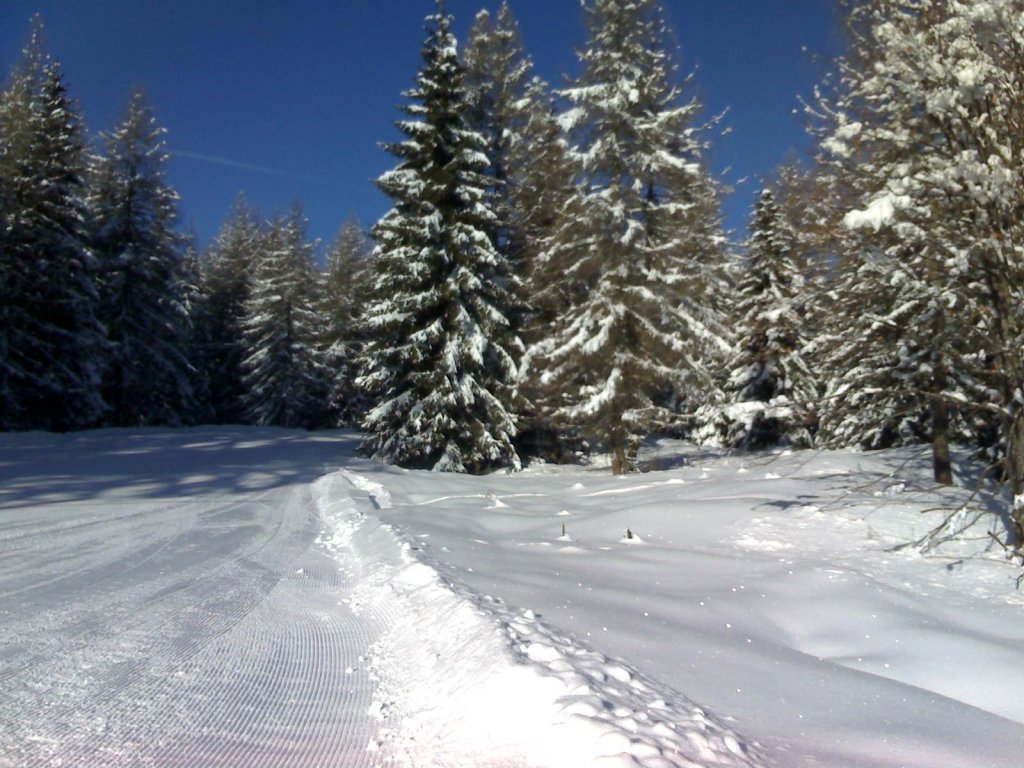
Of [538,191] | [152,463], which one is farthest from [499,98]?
[152,463]

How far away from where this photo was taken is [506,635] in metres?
3.81

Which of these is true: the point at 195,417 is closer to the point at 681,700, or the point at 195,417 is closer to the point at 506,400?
the point at 506,400

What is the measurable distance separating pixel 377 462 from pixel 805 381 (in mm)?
14847

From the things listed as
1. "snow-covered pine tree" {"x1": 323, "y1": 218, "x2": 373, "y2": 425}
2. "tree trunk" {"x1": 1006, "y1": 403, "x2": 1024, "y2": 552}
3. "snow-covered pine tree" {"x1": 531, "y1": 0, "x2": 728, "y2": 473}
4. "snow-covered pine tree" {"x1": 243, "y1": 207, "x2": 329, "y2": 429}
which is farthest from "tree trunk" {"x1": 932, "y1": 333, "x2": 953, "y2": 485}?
"snow-covered pine tree" {"x1": 243, "y1": 207, "x2": 329, "y2": 429}

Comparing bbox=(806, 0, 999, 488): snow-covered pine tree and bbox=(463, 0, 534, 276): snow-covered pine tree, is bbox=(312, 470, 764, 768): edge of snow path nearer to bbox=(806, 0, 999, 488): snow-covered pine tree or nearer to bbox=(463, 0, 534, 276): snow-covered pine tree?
bbox=(806, 0, 999, 488): snow-covered pine tree

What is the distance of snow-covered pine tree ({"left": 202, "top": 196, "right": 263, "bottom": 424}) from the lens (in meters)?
42.8

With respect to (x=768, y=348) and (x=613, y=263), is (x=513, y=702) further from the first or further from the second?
(x=768, y=348)

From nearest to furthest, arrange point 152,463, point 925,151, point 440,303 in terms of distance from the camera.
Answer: point 925,151 < point 152,463 < point 440,303

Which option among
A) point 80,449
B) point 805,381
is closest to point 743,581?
point 80,449

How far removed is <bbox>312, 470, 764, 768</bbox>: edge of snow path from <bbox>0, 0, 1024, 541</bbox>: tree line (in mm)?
4986

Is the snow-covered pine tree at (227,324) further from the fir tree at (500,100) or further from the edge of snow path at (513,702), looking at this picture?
the edge of snow path at (513,702)

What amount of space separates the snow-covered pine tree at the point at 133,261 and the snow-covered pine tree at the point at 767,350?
74.9ft

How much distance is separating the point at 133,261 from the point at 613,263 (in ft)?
69.4

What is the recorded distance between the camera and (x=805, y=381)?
24.1 meters
